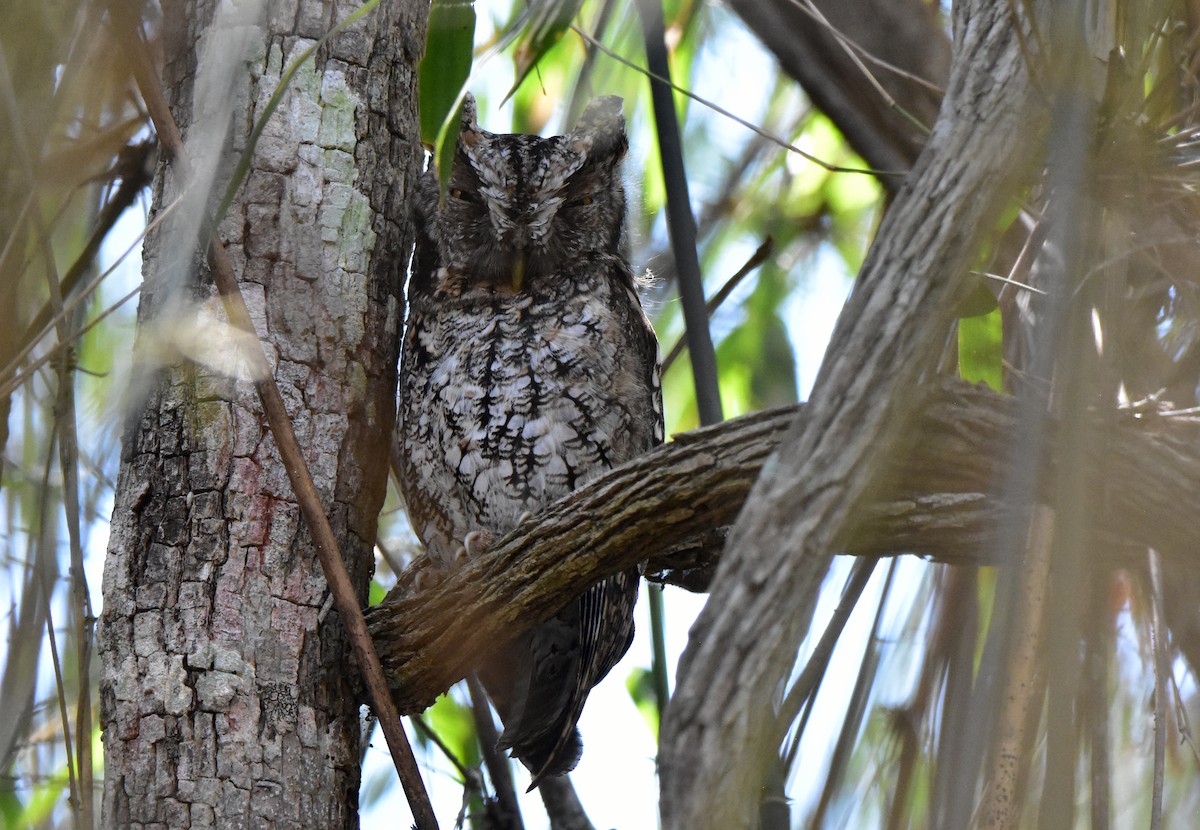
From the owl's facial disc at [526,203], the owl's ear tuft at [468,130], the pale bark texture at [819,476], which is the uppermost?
the owl's ear tuft at [468,130]

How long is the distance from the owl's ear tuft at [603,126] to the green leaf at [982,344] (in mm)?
921

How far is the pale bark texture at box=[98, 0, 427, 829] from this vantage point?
161 centimetres

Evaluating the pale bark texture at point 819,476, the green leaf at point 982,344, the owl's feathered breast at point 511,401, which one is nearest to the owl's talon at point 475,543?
the owl's feathered breast at point 511,401

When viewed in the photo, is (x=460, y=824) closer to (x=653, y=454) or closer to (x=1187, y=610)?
(x=653, y=454)

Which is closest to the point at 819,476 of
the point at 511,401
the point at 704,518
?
the point at 704,518

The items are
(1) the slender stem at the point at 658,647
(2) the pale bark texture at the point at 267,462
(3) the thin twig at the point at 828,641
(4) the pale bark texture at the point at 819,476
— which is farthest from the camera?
(1) the slender stem at the point at 658,647

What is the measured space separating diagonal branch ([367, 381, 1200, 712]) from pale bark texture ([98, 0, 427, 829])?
162mm

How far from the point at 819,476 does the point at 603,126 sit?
1891 millimetres

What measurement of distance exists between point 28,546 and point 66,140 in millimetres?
828

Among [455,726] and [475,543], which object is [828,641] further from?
[455,726]

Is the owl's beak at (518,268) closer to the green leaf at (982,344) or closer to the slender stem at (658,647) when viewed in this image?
the slender stem at (658,647)

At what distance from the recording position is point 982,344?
1.89 metres

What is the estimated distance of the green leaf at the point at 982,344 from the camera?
1.88m

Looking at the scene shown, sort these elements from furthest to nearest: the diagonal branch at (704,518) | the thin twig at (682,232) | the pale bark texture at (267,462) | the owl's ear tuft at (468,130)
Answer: the owl's ear tuft at (468,130), the thin twig at (682,232), the pale bark texture at (267,462), the diagonal branch at (704,518)
